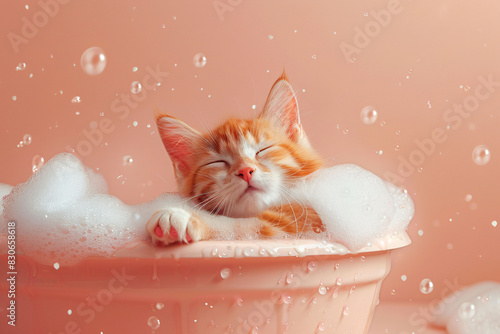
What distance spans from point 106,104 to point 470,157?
1230 mm

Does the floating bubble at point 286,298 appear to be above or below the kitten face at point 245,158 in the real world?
below

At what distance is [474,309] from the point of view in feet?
4.84

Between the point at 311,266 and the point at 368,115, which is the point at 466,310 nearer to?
the point at 368,115

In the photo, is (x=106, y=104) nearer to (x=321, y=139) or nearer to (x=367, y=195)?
(x=321, y=139)

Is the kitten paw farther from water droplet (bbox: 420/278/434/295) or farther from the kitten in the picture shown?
water droplet (bbox: 420/278/434/295)

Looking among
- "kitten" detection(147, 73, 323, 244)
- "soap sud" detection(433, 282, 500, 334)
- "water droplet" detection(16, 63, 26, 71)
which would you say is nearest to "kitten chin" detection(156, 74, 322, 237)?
"kitten" detection(147, 73, 323, 244)

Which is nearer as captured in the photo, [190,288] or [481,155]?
[190,288]

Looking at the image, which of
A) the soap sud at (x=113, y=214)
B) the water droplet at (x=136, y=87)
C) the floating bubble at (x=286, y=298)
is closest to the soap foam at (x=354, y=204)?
the soap sud at (x=113, y=214)

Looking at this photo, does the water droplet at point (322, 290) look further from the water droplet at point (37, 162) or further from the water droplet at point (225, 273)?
the water droplet at point (37, 162)

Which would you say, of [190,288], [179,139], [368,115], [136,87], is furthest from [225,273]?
[136,87]

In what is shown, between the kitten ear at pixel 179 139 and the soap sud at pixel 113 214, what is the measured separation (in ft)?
0.71

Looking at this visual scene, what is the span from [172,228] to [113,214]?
15 cm

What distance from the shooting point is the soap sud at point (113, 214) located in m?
0.82

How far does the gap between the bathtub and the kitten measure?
8 centimetres
